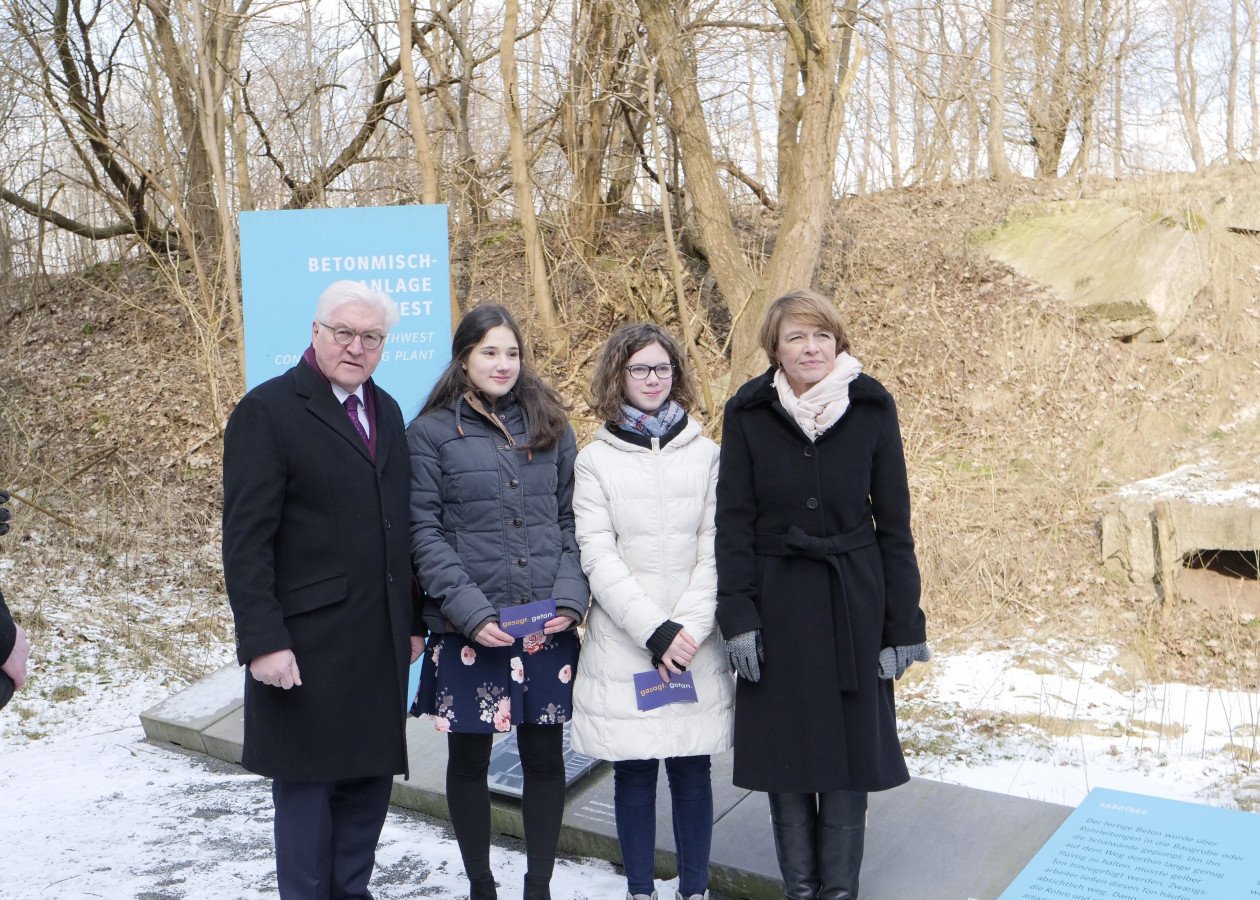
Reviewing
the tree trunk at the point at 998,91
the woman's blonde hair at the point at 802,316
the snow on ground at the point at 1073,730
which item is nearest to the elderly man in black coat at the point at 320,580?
the woman's blonde hair at the point at 802,316

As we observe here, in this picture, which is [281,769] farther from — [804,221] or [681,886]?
[804,221]

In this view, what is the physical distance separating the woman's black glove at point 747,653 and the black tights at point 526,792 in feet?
1.92

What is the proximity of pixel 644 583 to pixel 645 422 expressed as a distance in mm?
464

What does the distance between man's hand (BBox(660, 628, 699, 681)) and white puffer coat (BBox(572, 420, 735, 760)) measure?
0.09 ft

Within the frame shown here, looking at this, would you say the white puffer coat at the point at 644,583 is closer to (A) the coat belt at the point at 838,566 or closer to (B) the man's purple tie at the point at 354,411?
(A) the coat belt at the point at 838,566

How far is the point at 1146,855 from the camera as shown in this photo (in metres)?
3.29

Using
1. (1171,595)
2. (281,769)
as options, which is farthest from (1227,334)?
(281,769)

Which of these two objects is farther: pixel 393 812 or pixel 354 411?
pixel 393 812

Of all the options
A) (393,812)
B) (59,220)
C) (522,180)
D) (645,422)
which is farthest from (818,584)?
(59,220)

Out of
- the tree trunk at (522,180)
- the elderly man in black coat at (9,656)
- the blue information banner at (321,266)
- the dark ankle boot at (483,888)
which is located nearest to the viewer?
the elderly man in black coat at (9,656)

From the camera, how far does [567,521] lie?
316cm

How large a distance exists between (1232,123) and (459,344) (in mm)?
19786

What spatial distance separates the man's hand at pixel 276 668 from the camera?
8.80 feet

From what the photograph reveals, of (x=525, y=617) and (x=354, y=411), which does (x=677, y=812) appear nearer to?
(x=525, y=617)
